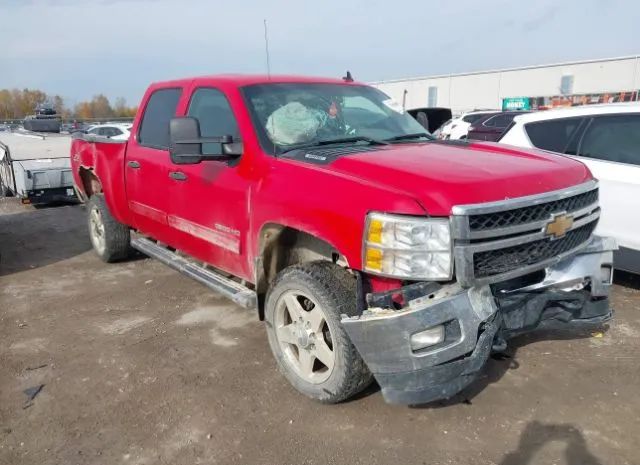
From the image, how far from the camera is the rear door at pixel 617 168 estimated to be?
454cm

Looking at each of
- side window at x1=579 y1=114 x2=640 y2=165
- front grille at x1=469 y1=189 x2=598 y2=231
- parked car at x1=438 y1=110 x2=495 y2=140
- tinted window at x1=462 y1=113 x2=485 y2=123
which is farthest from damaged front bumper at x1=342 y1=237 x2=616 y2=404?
tinted window at x1=462 y1=113 x2=485 y2=123

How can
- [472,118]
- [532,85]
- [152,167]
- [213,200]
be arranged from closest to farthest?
[213,200], [152,167], [472,118], [532,85]

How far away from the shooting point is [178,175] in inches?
162

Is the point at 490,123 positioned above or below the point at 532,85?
below

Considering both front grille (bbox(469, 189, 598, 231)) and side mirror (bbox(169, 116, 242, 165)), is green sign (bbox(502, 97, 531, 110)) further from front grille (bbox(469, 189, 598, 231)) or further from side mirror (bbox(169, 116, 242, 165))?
side mirror (bbox(169, 116, 242, 165))

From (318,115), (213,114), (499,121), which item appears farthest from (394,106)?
(499,121)

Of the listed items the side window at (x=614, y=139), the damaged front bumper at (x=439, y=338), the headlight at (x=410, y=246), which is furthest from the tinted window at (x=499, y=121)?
the headlight at (x=410, y=246)

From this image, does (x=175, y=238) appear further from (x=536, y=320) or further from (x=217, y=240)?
(x=536, y=320)

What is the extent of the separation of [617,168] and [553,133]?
0.78 meters

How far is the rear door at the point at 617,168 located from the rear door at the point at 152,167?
3746mm

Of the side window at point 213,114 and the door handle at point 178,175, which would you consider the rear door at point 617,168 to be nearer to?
the side window at point 213,114

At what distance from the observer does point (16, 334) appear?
14.2ft

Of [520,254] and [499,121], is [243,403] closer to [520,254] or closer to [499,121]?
[520,254]

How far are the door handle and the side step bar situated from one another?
2.41 ft
